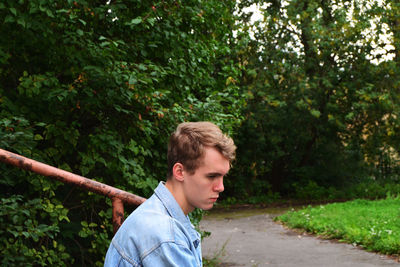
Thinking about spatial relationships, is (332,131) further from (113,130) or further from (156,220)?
(156,220)

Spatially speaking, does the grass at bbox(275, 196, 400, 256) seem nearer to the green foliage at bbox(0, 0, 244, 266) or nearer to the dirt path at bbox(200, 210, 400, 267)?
the dirt path at bbox(200, 210, 400, 267)

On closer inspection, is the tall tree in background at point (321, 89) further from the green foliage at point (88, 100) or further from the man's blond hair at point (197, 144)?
the man's blond hair at point (197, 144)

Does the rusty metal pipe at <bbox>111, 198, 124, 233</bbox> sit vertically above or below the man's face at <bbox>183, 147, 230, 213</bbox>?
below

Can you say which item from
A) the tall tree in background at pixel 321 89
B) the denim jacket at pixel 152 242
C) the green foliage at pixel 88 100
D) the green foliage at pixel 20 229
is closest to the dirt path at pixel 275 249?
the green foliage at pixel 88 100

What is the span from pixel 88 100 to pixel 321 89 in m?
13.3

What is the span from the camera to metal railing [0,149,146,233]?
2.14 metres

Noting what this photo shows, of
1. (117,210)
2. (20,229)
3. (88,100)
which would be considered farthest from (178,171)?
(88,100)

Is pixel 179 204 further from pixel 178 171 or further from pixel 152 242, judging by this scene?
pixel 152 242

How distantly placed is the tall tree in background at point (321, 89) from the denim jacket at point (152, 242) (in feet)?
46.3

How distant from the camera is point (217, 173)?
78.2 inches

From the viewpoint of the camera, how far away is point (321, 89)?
1723cm

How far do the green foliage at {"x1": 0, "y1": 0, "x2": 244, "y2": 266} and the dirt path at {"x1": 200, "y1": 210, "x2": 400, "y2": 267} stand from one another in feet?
10.9

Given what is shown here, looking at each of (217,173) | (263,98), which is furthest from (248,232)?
(217,173)

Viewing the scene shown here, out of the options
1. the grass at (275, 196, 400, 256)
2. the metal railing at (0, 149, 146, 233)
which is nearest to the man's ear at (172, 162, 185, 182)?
the metal railing at (0, 149, 146, 233)
